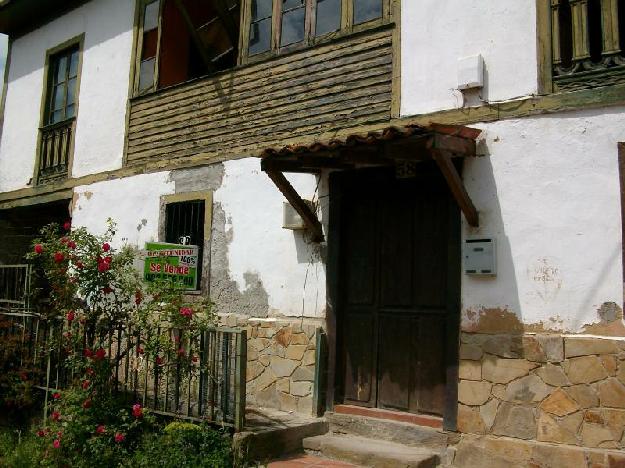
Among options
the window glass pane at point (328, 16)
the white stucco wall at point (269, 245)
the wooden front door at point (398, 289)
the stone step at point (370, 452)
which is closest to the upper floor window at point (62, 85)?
the white stucco wall at point (269, 245)

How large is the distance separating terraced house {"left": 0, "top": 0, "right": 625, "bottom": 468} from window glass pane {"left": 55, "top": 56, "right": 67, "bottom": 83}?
289 centimetres

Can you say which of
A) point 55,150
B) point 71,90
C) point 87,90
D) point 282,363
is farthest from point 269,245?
point 71,90

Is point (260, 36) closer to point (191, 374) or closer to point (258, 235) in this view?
point (258, 235)

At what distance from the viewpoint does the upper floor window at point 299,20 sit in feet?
23.5

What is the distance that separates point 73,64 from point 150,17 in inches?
93.6

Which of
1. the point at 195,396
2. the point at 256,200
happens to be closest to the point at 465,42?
the point at 256,200

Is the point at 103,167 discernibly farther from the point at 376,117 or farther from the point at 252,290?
the point at 376,117

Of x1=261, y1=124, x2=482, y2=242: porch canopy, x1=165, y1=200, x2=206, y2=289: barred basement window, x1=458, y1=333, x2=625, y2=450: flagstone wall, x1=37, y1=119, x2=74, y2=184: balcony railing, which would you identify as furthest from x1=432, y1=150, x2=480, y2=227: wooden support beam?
x1=37, y1=119, x2=74, y2=184: balcony railing

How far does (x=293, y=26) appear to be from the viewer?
785 centimetres

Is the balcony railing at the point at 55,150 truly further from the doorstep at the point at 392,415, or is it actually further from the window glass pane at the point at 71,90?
the doorstep at the point at 392,415

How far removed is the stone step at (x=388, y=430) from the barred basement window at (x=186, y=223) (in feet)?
10.0

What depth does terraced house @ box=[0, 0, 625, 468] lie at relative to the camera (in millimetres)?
5277

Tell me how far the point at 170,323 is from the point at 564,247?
149 inches

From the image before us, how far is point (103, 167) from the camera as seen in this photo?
10.3 metres
